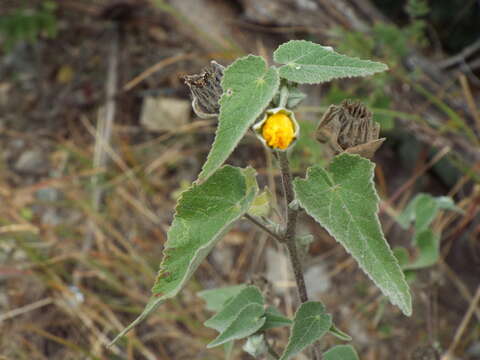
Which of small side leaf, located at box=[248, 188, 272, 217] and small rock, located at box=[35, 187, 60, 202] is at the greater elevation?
small side leaf, located at box=[248, 188, 272, 217]

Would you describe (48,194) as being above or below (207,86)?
below

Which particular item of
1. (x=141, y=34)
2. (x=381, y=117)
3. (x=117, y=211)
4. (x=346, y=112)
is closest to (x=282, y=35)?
(x=381, y=117)

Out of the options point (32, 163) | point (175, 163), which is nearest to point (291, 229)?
point (175, 163)

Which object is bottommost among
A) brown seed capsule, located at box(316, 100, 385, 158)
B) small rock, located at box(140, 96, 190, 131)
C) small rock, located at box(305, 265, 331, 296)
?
small rock, located at box(140, 96, 190, 131)

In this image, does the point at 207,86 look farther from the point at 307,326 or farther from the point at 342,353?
the point at 342,353

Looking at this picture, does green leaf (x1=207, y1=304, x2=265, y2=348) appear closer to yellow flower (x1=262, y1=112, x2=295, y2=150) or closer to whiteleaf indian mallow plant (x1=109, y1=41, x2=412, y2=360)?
whiteleaf indian mallow plant (x1=109, y1=41, x2=412, y2=360)

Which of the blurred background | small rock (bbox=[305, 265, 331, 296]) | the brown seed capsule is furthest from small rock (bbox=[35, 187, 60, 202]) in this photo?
A: the brown seed capsule
